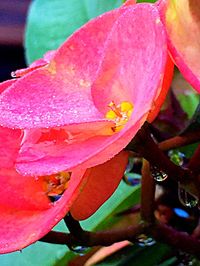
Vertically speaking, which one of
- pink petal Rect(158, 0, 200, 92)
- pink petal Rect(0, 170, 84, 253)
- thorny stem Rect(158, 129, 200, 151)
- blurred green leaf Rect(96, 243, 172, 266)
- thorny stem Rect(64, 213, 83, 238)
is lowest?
blurred green leaf Rect(96, 243, 172, 266)

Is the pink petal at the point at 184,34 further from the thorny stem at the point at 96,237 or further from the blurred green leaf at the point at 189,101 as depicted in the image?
the blurred green leaf at the point at 189,101

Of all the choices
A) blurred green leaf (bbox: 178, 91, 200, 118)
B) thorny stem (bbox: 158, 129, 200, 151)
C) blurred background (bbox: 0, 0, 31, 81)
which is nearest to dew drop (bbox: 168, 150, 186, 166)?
thorny stem (bbox: 158, 129, 200, 151)

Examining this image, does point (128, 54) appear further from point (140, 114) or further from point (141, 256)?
point (141, 256)

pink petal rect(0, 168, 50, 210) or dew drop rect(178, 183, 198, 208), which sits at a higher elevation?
pink petal rect(0, 168, 50, 210)

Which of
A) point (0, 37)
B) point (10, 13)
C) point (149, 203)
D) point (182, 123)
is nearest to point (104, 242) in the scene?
point (149, 203)

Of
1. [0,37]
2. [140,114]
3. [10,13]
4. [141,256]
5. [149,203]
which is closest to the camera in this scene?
[140,114]

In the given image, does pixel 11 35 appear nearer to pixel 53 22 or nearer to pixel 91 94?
pixel 53 22

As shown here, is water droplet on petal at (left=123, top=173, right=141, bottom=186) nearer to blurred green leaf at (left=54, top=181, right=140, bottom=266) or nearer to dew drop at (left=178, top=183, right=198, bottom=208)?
blurred green leaf at (left=54, top=181, right=140, bottom=266)
